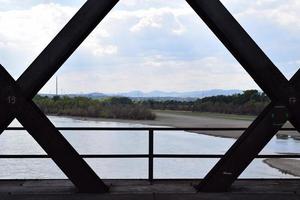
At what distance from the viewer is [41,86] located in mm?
7047

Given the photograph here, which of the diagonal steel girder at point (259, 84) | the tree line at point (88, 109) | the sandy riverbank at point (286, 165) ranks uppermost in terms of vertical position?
the tree line at point (88, 109)

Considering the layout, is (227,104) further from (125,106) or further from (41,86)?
(41,86)

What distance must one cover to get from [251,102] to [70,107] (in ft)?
117

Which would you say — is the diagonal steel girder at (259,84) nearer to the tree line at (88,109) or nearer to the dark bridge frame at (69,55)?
the dark bridge frame at (69,55)

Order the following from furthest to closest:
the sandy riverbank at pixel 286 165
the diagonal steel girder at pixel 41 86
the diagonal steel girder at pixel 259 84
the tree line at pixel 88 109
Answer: the tree line at pixel 88 109 < the sandy riverbank at pixel 286 165 < the diagonal steel girder at pixel 259 84 < the diagonal steel girder at pixel 41 86

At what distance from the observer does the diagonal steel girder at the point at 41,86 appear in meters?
6.91

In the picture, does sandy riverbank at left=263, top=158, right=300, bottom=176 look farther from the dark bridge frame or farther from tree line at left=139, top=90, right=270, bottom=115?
tree line at left=139, top=90, right=270, bottom=115

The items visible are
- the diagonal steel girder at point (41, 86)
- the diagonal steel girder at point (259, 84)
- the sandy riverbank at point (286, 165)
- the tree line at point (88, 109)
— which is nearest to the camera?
the diagonal steel girder at point (41, 86)

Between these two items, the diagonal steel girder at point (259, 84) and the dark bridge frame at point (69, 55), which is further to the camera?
the diagonal steel girder at point (259, 84)

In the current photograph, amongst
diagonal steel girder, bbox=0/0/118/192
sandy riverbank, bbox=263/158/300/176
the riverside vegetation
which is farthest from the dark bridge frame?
the riverside vegetation

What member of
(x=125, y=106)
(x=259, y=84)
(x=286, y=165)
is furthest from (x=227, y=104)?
(x=259, y=84)

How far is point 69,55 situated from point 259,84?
9.04 ft

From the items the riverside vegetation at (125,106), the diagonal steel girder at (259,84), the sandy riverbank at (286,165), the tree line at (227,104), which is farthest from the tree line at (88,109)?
the diagonal steel girder at (259,84)

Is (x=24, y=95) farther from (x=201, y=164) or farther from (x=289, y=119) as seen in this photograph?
(x=201, y=164)
